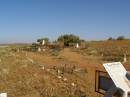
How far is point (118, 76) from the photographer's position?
6.62 metres

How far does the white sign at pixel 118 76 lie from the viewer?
6.39m

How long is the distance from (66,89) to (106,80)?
3384mm

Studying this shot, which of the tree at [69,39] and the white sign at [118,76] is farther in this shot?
the tree at [69,39]

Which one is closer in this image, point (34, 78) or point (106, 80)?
point (106, 80)

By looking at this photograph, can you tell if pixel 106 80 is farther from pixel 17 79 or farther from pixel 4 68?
pixel 4 68

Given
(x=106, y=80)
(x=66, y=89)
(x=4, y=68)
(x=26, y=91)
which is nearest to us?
(x=106, y=80)

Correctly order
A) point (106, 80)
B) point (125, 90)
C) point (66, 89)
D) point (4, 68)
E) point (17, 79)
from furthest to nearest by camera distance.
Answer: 1. point (4, 68)
2. point (17, 79)
3. point (66, 89)
4. point (106, 80)
5. point (125, 90)

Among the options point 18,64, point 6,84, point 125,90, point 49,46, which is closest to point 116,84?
point 125,90

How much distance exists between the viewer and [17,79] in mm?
11102

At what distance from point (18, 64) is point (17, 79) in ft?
11.5

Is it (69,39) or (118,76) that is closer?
(118,76)

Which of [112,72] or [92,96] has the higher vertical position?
[112,72]

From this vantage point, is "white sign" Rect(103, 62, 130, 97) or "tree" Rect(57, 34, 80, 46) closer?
"white sign" Rect(103, 62, 130, 97)

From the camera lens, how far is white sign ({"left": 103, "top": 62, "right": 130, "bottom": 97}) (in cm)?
639
